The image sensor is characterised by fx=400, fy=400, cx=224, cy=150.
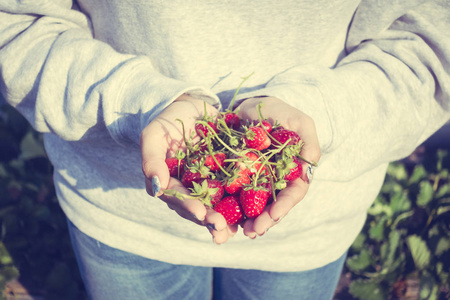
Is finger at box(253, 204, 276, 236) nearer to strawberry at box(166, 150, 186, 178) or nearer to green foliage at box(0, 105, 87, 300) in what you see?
strawberry at box(166, 150, 186, 178)

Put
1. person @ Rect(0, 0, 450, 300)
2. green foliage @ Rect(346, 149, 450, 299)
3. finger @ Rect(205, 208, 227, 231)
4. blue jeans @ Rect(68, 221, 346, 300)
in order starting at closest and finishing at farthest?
1. finger @ Rect(205, 208, 227, 231)
2. person @ Rect(0, 0, 450, 300)
3. blue jeans @ Rect(68, 221, 346, 300)
4. green foliage @ Rect(346, 149, 450, 299)

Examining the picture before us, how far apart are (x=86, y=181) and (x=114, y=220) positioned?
12cm

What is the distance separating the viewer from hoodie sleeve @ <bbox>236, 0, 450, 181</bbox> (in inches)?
35.5

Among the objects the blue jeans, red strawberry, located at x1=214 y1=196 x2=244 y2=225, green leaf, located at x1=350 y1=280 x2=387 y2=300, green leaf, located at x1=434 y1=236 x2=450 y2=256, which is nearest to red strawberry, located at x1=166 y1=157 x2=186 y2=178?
red strawberry, located at x1=214 y1=196 x2=244 y2=225

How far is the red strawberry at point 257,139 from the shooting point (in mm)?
806

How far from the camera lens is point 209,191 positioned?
29.3 inches

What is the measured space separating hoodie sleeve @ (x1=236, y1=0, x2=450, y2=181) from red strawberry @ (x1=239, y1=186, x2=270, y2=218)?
0.22m

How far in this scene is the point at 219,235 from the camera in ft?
2.21

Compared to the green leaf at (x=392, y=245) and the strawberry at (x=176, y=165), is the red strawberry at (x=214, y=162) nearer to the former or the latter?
the strawberry at (x=176, y=165)

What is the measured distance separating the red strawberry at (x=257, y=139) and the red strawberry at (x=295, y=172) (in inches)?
2.6

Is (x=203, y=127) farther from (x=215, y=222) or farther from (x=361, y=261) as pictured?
(x=361, y=261)

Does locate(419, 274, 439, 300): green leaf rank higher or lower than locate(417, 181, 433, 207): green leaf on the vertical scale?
lower

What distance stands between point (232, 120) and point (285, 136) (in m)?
0.14

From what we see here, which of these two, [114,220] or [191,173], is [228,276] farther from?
[191,173]
